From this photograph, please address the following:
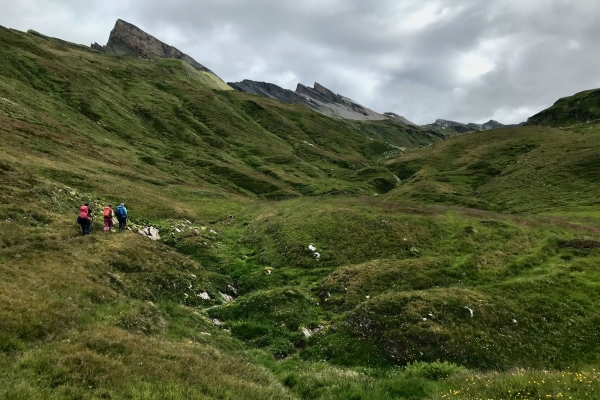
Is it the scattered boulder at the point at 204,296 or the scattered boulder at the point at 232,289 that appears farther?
the scattered boulder at the point at 232,289

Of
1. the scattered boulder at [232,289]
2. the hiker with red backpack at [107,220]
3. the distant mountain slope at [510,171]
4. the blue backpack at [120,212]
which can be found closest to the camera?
the scattered boulder at [232,289]

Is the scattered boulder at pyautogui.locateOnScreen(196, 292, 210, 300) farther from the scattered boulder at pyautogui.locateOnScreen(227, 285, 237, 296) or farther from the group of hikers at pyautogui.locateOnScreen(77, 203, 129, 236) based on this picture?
the group of hikers at pyautogui.locateOnScreen(77, 203, 129, 236)

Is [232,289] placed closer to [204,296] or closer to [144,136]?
[204,296]

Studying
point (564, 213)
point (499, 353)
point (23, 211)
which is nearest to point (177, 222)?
point (23, 211)

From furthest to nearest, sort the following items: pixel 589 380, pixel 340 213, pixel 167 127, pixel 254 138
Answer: pixel 254 138, pixel 167 127, pixel 340 213, pixel 589 380

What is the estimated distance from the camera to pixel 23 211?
98.7 feet

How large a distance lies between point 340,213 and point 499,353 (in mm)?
25418

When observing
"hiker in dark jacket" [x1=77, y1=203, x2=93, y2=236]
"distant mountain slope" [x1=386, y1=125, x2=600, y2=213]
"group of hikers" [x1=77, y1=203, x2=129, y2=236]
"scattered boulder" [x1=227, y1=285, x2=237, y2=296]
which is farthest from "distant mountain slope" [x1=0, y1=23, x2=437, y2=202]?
"scattered boulder" [x1=227, y1=285, x2=237, y2=296]

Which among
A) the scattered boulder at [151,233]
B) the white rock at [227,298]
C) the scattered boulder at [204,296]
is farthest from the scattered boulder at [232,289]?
the scattered boulder at [151,233]

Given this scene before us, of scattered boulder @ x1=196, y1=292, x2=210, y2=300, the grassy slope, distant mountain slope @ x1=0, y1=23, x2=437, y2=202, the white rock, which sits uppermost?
distant mountain slope @ x1=0, y1=23, x2=437, y2=202

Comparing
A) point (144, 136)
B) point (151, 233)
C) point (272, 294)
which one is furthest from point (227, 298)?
point (144, 136)

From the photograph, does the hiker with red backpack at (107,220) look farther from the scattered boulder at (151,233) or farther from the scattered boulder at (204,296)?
the scattered boulder at (204,296)

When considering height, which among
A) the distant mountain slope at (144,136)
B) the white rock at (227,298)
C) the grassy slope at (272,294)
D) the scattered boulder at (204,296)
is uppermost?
the distant mountain slope at (144,136)

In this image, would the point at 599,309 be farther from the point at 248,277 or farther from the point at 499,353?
the point at 248,277
